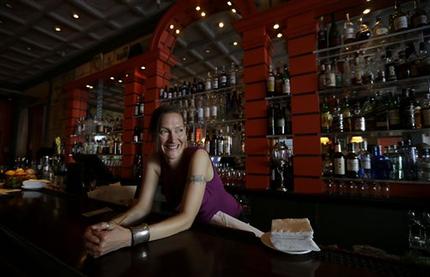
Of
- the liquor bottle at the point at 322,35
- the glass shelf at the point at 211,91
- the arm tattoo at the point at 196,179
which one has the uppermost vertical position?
the liquor bottle at the point at 322,35

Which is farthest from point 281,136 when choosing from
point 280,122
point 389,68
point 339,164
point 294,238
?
point 294,238

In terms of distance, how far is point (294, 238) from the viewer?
85 centimetres

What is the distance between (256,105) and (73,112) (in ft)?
16.7

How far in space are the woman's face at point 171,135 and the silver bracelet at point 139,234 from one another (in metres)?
0.59

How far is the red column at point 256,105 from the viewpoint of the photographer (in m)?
2.89

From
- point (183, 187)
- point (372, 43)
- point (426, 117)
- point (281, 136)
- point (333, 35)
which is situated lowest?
point (183, 187)

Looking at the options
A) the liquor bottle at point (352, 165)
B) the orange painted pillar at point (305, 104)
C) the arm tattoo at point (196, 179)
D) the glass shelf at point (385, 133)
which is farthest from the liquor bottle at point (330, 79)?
the arm tattoo at point (196, 179)

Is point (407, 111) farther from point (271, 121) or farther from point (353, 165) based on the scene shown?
point (271, 121)

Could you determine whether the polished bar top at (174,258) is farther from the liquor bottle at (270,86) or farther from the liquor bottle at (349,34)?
the liquor bottle at (349,34)

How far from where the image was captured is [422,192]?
210 centimetres

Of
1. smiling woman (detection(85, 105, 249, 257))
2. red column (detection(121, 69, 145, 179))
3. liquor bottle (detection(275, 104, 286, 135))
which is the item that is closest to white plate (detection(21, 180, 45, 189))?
smiling woman (detection(85, 105, 249, 257))

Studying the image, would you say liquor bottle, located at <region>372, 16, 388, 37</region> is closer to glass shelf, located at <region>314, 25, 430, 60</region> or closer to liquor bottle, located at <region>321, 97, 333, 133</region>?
glass shelf, located at <region>314, 25, 430, 60</region>

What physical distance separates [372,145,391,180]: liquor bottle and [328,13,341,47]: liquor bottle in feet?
4.36

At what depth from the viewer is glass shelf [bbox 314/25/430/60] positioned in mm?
2291
